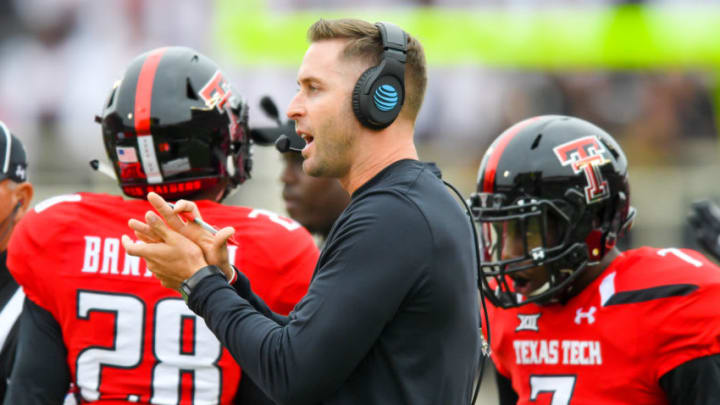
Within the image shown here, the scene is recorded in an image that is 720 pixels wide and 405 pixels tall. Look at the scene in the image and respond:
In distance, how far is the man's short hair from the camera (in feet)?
8.66

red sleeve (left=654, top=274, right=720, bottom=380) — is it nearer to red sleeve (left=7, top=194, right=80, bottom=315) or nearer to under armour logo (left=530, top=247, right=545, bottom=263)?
under armour logo (left=530, top=247, right=545, bottom=263)

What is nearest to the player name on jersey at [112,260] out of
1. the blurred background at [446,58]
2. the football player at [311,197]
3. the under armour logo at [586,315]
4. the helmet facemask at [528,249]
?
the helmet facemask at [528,249]

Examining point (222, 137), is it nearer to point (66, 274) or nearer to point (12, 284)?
point (66, 274)

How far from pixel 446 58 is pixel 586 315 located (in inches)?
280

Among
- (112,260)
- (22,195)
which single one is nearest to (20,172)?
(22,195)

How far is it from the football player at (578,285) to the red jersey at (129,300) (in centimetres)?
79

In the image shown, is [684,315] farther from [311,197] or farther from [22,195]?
[22,195]

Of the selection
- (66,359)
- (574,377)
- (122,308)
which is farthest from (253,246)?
(574,377)

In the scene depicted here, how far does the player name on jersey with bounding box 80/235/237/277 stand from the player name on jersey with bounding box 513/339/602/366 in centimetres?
112

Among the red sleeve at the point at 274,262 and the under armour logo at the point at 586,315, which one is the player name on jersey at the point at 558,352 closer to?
the under armour logo at the point at 586,315

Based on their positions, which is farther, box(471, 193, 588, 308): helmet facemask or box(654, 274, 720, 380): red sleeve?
box(471, 193, 588, 308): helmet facemask

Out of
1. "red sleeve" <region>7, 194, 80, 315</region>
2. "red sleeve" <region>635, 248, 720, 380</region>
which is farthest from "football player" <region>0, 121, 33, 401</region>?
"red sleeve" <region>635, 248, 720, 380</region>

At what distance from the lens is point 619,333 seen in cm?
333

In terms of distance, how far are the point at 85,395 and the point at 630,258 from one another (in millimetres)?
1865
